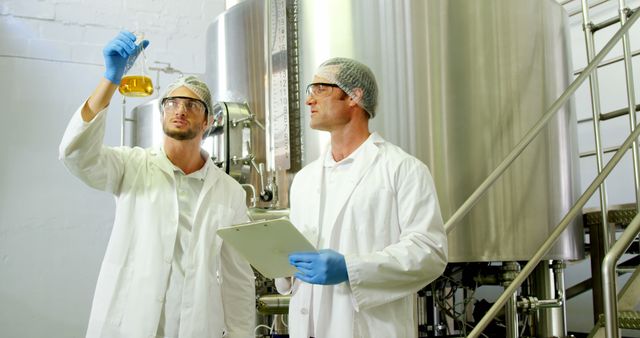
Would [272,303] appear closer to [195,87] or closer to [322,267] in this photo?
[195,87]

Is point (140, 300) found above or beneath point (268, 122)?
beneath

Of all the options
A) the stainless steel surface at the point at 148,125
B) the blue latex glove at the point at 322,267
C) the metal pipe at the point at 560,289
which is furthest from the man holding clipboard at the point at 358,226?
the stainless steel surface at the point at 148,125

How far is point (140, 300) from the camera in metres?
1.57

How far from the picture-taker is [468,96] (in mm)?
2438

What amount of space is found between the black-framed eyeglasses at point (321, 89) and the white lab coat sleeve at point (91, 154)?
57 cm

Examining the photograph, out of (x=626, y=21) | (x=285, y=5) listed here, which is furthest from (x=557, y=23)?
(x=285, y=5)

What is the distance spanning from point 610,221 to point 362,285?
1801 mm

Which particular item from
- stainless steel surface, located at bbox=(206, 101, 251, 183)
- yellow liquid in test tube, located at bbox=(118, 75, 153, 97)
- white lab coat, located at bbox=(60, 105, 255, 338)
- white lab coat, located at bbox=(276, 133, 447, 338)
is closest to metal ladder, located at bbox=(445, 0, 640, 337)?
white lab coat, located at bbox=(276, 133, 447, 338)

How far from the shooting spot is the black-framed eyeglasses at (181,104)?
1.83m

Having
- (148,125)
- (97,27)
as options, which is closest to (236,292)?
(148,125)

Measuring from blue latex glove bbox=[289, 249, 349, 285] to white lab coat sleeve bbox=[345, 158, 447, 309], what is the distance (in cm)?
2

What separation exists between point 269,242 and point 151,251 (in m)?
0.40

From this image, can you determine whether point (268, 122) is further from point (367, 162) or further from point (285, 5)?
point (367, 162)

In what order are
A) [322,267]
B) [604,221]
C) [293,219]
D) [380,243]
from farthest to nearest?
[604,221], [293,219], [380,243], [322,267]
